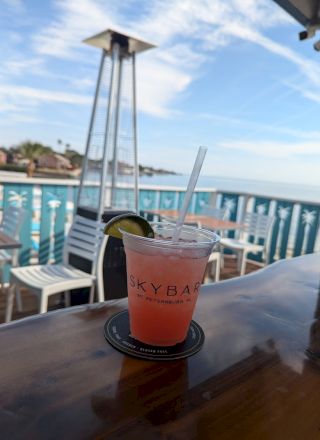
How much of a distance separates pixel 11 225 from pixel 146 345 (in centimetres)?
296

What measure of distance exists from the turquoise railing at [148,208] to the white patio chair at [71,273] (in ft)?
2.64

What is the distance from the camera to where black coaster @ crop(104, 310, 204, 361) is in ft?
1.82

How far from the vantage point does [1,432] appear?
0.36 meters

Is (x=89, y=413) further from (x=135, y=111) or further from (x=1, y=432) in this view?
(x=135, y=111)

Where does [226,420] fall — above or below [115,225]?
below

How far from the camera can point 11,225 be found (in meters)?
3.18

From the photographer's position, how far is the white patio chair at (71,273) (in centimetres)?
238

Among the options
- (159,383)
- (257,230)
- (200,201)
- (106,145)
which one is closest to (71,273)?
(106,145)

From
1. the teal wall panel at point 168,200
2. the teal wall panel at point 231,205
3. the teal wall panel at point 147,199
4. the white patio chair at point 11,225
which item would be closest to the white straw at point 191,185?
the white patio chair at point 11,225

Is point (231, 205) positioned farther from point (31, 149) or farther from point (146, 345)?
point (31, 149)

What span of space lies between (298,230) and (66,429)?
5096 millimetres

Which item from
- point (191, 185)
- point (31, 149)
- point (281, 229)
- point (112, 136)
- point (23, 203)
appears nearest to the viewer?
point (191, 185)

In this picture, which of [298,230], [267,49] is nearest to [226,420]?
[298,230]

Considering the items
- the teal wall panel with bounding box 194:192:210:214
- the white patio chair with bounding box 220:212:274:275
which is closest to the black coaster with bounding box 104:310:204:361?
the white patio chair with bounding box 220:212:274:275
